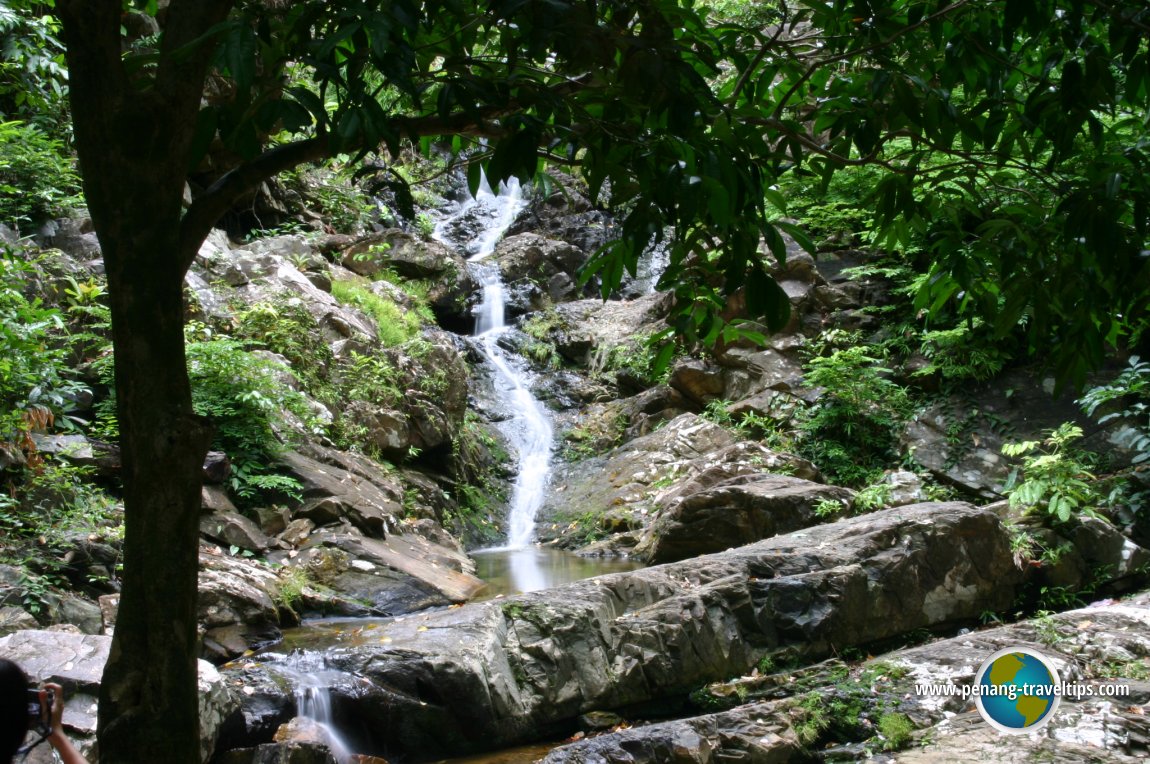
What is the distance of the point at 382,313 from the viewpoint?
13.5m

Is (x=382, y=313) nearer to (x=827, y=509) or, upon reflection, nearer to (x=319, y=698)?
(x=827, y=509)

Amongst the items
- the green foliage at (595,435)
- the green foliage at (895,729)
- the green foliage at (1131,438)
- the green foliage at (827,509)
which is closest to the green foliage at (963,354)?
the green foliage at (1131,438)

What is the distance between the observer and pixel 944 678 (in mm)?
4910

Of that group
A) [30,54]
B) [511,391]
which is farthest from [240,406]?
[511,391]

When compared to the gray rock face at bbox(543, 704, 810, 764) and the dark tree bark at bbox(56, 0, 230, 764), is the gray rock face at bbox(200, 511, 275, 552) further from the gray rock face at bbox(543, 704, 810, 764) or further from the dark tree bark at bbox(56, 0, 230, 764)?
the dark tree bark at bbox(56, 0, 230, 764)

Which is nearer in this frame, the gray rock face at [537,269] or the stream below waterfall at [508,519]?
the stream below waterfall at [508,519]

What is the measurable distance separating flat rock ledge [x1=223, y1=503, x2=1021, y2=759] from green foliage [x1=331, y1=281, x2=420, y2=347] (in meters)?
7.62

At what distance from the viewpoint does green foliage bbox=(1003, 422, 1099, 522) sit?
8266 millimetres

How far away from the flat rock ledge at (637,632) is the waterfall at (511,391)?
216 inches

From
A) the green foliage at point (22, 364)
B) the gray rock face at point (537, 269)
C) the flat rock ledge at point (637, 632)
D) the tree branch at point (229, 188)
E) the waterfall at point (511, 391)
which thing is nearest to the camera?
the tree branch at point (229, 188)

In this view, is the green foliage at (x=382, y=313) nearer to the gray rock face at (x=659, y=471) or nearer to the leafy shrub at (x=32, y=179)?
the gray rock face at (x=659, y=471)

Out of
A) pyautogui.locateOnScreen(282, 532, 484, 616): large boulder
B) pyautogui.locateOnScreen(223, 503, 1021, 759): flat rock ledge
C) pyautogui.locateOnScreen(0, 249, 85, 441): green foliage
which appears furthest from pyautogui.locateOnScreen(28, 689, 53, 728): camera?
pyautogui.locateOnScreen(282, 532, 484, 616): large boulder

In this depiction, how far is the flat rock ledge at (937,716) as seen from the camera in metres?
4.08

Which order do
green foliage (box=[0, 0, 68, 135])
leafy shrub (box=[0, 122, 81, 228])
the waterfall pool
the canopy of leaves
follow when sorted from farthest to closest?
leafy shrub (box=[0, 122, 81, 228])
the waterfall pool
green foliage (box=[0, 0, 68, 135])
the canopy of leaves
